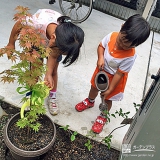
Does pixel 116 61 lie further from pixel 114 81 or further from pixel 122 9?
pixel 122 9

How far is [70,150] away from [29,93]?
708 millimetres

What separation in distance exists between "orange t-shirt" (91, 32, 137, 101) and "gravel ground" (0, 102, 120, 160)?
0.45m

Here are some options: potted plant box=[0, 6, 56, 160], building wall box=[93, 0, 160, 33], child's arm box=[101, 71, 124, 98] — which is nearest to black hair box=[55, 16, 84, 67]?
potted plant box=[0, 6, 56, 160]

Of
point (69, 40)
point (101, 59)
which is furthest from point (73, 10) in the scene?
point (69, 40)

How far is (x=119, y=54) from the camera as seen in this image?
81.9 inches

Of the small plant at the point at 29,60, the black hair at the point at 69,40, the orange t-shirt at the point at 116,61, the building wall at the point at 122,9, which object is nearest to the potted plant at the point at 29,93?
the small plant at the point at 29,60

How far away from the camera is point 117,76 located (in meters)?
2.09

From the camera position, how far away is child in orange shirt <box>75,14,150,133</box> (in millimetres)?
1928

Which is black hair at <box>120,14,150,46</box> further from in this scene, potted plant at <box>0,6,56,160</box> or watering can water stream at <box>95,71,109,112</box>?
potted plant at <box>0,6,56,160</box>

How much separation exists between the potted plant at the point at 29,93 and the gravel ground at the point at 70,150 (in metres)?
0.19

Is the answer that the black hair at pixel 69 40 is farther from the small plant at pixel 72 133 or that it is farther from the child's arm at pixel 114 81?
the small plant at pixel 72 133

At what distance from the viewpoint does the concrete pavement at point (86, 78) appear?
2.43 m

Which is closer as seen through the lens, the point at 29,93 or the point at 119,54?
the point at 29,93

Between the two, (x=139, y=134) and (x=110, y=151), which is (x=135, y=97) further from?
(x=139, y=134)
